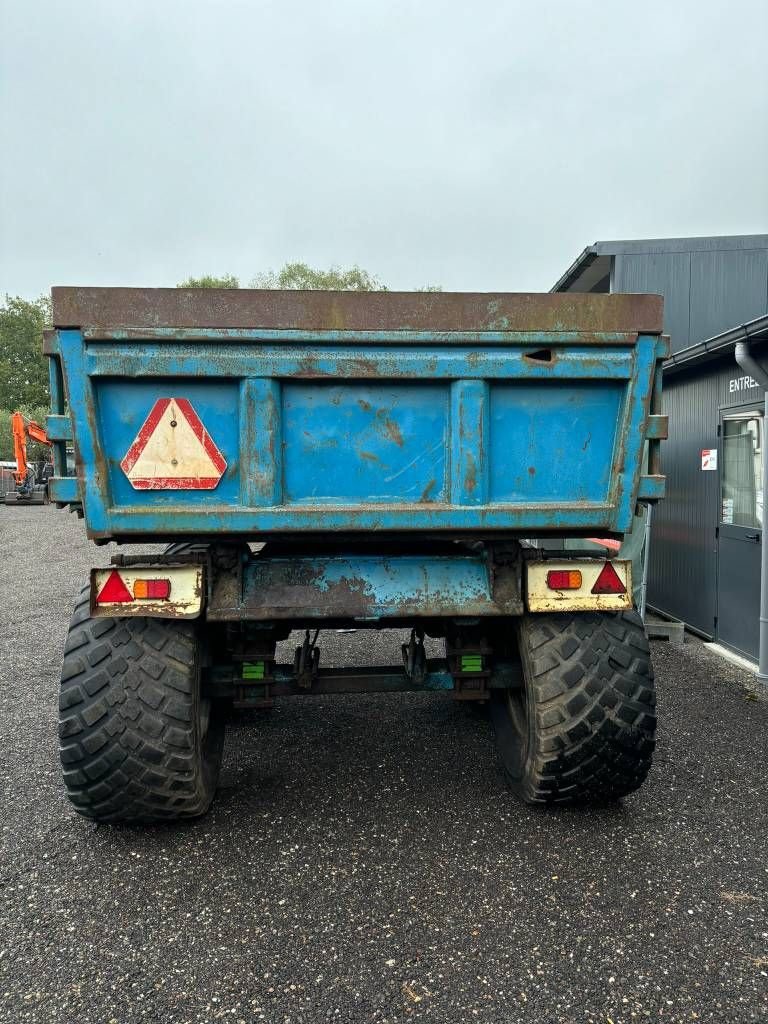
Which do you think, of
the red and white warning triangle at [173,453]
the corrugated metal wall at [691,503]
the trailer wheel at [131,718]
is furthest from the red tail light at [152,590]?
the corrugated metal wall at [691,503]

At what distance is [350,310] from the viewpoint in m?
2.51

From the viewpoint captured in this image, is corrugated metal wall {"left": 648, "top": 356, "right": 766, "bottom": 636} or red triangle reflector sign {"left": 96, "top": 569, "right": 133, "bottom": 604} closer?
red triangle reflector sign {"left": 96, "top": 569, "right": 133, "bottom": 604}

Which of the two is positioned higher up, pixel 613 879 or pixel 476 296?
pixel 476 296

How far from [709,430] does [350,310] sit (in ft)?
15.9

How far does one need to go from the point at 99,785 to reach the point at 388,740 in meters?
1.70

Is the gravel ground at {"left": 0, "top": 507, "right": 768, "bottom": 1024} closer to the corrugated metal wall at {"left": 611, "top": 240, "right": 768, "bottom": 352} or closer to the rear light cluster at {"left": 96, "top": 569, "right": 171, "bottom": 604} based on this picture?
the rear light cluster at {"left": 96, "top": 569, "right": 171, "bottom": 604}

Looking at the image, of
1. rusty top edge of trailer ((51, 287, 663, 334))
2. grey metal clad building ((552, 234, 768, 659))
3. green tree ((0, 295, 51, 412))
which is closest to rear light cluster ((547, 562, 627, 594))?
rusty top edge of trailer ((51, 287, 663, 334))

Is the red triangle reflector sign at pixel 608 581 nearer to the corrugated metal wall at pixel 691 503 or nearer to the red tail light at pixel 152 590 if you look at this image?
the red tail light at pixel 152 590

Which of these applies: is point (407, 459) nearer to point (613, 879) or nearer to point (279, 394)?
point (279, 394)

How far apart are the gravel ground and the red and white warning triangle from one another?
1.61m

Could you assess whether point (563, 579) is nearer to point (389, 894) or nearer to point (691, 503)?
point (389, 894)

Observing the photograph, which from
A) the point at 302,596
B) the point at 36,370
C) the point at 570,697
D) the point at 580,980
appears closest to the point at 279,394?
the point at 302,596

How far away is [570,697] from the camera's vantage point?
9.05 ft

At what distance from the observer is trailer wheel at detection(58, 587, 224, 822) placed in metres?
2.66
